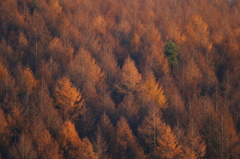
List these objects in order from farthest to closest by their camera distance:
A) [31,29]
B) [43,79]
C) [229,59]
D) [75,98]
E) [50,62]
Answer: [31,29], [229,59], [50,62], [43,79], [75,98]

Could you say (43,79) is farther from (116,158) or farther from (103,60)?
(116,158)

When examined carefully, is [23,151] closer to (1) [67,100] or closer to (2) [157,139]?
(1) [67,100]

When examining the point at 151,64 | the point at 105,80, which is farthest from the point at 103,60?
the point at 151,64

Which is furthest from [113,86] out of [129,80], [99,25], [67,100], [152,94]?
[99,25]

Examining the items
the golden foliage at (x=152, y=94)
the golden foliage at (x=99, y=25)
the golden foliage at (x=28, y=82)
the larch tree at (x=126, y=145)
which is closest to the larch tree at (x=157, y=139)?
the larch tree at (x=126, y=145)

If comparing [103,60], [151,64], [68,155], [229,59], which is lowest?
[68,155]
